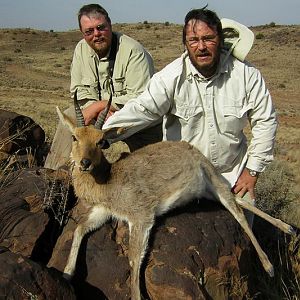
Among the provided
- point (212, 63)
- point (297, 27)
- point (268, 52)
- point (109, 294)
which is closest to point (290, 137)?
point (212, 63)

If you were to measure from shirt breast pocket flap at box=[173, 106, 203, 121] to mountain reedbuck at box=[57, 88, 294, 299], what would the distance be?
0.35 m

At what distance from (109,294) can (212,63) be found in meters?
2.84

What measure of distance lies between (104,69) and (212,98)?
7.40 ft

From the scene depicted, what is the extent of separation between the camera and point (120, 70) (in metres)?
7.72

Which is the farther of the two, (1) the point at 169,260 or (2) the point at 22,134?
(2) the point at 22,134

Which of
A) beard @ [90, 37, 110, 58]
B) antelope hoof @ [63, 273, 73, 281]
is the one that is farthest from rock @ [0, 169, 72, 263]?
beard @ [90, 37, 110, 58]

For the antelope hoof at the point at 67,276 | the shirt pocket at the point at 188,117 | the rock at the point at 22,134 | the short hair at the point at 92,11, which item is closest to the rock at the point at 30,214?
the antelope hoof at the point at 67,276

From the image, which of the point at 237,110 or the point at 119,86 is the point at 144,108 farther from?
the point at 119,86

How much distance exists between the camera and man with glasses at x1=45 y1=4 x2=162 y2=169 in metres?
7.50

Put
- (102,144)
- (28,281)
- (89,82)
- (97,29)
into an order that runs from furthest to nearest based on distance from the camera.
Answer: (89,82)
(97,29)
(102,144)
(28,281)

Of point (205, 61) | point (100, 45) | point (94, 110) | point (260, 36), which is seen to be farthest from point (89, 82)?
point (260, 36)

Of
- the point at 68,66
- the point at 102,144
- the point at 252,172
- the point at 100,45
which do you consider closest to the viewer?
the point at 102,144

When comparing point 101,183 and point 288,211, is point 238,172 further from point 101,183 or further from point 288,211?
point 288,211

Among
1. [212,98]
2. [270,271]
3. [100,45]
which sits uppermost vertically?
[100,45]
